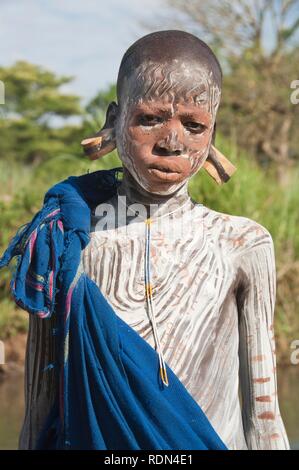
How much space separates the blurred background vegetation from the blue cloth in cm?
329

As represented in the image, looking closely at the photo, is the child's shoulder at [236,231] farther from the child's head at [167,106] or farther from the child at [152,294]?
the child's head at [167,106]

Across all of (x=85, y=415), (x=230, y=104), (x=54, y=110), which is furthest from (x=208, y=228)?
(x=54, y=110)

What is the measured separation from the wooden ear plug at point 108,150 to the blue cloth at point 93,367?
0.78 feet

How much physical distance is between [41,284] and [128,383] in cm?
32

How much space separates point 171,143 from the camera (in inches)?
85.7

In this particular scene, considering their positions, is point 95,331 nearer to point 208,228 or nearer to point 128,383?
point 128,383

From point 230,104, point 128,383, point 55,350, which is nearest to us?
point 128,383

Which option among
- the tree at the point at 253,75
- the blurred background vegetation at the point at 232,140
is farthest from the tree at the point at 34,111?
the tree at the point at 253,75

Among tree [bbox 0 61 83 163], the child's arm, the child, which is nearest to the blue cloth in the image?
the child

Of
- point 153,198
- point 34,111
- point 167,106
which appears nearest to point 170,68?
point 167,106

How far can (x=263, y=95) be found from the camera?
62.1 ft

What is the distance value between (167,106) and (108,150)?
278 mm

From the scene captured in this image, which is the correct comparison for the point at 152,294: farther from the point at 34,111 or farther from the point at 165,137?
the point at 34,111

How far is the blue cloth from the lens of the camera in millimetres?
2070
